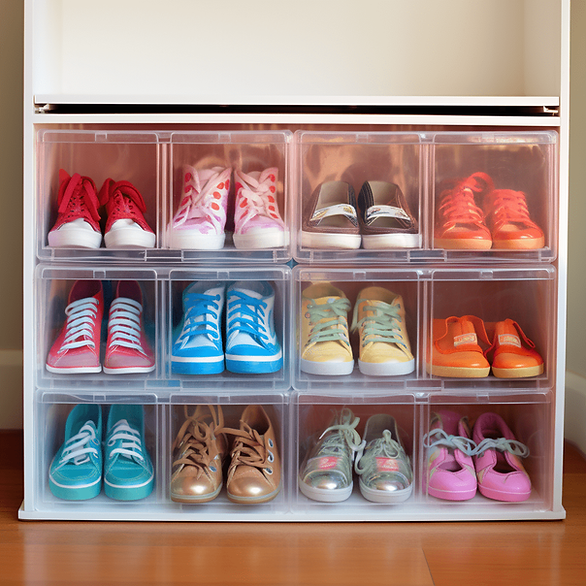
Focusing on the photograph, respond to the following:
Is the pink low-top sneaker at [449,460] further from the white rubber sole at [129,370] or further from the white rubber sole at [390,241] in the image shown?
the white rubber sole at [129,370]

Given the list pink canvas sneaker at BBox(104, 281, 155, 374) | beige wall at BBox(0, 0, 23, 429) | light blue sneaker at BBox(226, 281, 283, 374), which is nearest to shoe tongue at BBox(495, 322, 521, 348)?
light blue sneaker at BBox(226, 281, 283, 374)

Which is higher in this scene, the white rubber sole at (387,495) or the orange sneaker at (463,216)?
the orange sneaker at (463,216)


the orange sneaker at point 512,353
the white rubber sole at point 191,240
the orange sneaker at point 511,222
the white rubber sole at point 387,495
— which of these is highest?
the orange sneaker at point 511,222

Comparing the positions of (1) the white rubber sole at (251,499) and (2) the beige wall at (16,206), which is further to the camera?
(2) the beige wall at (16,206)

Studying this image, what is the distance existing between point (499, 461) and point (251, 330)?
63 centimetres

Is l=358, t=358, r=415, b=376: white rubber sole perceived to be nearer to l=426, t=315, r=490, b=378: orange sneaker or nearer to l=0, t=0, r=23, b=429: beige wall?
l=426, t=315, r=490, b=378: orange sneaker

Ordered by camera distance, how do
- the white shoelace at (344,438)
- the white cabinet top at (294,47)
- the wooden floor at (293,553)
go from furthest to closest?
1. the white cabinet top at (294,47)
2. the white shoelace at (344,438)
3. the wooden floor at (293,553)

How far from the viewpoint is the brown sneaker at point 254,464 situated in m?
1.11

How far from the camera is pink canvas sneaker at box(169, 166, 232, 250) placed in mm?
1118

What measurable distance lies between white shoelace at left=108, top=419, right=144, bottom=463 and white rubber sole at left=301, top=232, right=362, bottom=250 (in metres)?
0.55

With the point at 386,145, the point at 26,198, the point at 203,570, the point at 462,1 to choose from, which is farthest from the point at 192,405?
the point at 462,1

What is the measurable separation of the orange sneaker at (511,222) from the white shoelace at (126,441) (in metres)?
0.87

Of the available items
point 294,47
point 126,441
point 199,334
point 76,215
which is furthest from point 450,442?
point 294,47

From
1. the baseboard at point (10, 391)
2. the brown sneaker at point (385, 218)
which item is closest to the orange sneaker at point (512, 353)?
the brown sneaker at point (385, 218)
